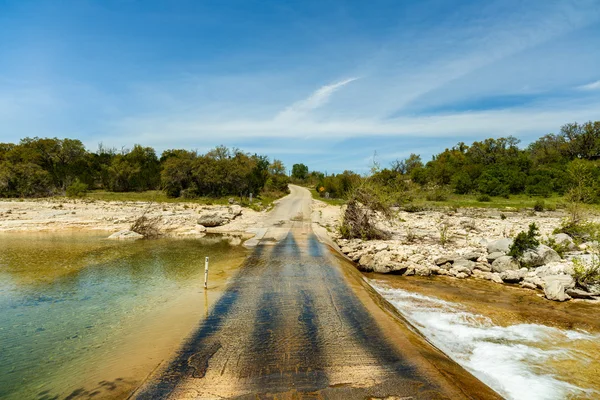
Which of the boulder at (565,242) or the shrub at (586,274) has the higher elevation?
the boulder at (565,242)

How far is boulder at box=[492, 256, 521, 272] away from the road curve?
762cm

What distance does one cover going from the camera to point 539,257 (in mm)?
16688

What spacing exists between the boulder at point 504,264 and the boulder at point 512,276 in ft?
1.76

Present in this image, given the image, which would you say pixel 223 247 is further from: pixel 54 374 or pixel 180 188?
pixel 180 188

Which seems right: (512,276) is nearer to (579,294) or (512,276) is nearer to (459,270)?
(459,270)

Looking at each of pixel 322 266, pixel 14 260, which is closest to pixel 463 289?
pixel 322 266

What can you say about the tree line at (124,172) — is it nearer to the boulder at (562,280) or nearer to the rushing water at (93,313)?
the rushing water at (93,313)

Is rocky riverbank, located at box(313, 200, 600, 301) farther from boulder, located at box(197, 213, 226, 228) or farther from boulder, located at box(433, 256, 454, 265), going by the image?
boulder, located at box(197, 213, 226, 228)

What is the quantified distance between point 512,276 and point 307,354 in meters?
12.3

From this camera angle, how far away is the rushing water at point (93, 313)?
7414 mm

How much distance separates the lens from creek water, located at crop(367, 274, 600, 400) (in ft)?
25.8

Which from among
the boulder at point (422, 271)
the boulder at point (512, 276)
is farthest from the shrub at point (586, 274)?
the boulder at point (422, 271)

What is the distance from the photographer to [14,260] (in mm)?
18609

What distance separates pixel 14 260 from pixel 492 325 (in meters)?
22.9
